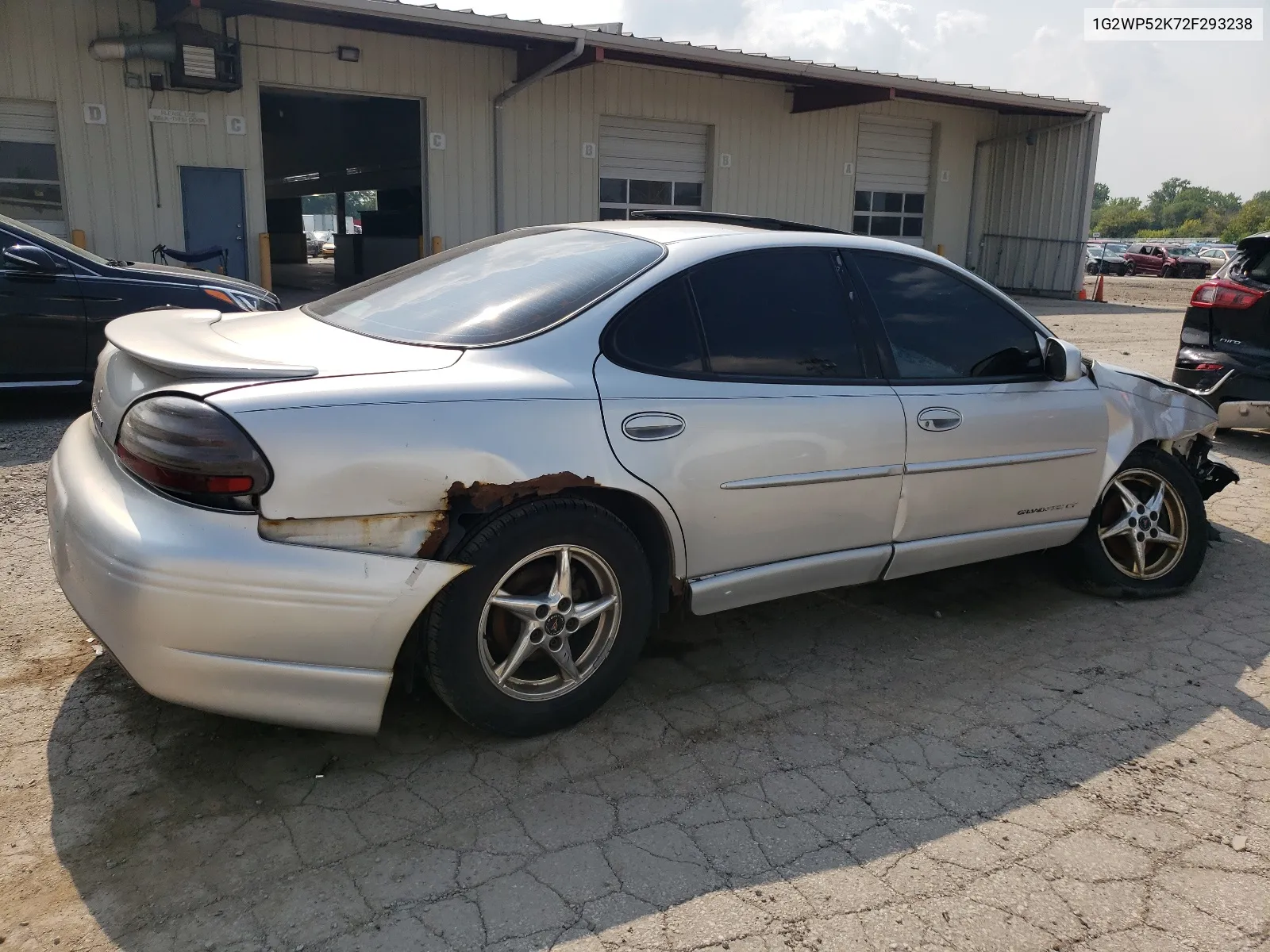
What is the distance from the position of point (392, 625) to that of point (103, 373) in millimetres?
1377

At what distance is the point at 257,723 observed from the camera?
3.25 meters

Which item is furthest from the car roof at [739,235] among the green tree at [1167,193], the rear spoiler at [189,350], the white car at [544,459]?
the green tree at [1167,193]

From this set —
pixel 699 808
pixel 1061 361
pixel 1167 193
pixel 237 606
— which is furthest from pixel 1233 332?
pixel 1167 193

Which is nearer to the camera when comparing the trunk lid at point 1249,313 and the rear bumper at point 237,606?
the rear bumper at point 237,606

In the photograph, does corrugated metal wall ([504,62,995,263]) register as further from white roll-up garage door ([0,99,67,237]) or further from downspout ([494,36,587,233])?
white roll-up garage door ([0,99,67,237])

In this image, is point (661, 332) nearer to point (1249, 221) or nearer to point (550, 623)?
point (550, 623)

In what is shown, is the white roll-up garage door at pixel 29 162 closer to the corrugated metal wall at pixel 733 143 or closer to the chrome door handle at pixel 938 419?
the corrugated metal wall at pixel 733 143

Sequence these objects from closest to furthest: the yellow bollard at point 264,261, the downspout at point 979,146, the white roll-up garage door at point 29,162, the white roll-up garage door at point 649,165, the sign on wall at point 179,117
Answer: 1. the white roll-up garage door at point 29,162
2. the sign on wall at point 179,117
3. the yellow bollard at point 264,261
4. the white roll-up garage door at point 649,165
5. the downspout at point 979,146

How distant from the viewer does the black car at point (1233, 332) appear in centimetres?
720

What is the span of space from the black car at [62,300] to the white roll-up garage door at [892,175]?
16262mm

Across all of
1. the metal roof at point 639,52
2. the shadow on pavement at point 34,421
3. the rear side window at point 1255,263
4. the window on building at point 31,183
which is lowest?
the shadow on pavement at point 34,421

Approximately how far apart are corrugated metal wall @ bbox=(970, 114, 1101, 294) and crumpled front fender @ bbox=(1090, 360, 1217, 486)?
64.5 feet

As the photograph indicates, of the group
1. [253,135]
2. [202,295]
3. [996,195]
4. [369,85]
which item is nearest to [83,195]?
[253,135]

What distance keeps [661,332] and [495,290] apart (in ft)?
1.92
